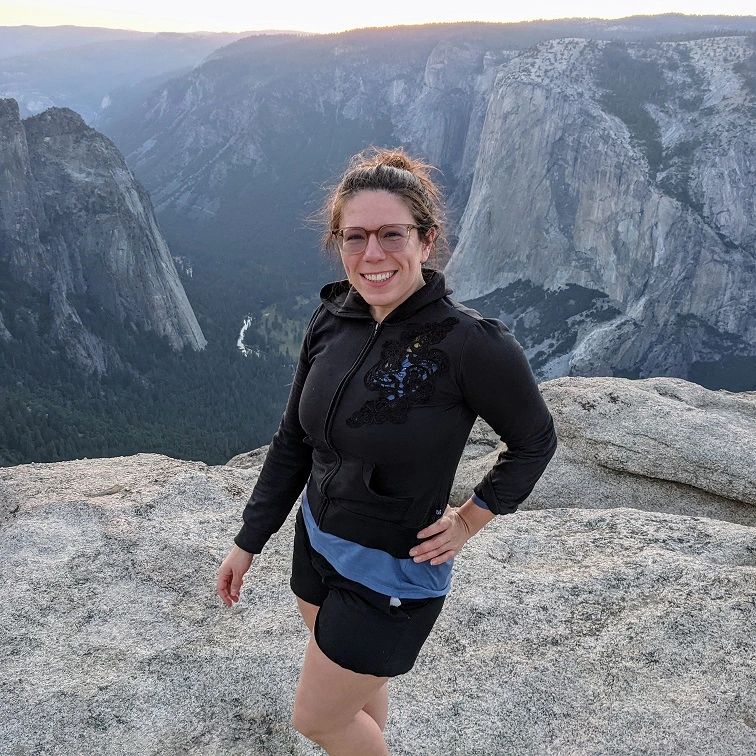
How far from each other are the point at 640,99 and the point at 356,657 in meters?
96.8

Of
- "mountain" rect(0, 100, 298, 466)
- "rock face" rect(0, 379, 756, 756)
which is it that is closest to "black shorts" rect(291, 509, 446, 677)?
"rock face" rect(0, 379, 756, 756)

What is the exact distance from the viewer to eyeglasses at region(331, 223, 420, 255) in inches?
110

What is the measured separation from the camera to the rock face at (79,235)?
8131cm

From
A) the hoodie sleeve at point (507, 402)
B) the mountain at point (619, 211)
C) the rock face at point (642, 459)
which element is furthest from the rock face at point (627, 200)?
the hoodie sleeve at point (507, 402)

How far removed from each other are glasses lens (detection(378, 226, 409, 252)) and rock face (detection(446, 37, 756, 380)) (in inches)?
2664

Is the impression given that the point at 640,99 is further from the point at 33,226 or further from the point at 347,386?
the point at 347,386

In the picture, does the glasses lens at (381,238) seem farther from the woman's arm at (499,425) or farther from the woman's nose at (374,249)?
the woman's arm at (499,425)

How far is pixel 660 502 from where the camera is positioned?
903 cm

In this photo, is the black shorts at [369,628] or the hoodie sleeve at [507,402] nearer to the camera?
the hoodie sleeve at [507,402]

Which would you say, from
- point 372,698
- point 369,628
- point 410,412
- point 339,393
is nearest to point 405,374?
point 410,412

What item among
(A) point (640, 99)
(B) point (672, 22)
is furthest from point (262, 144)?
(A) point (640, 99)

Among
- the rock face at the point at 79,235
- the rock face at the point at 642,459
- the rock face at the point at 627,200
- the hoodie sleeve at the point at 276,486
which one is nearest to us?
the hoodie sleeve at the point at 276,486

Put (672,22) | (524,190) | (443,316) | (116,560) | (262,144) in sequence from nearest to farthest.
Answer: (443,316) → (116,560) → (524,190) → (672,22) → (262,144)

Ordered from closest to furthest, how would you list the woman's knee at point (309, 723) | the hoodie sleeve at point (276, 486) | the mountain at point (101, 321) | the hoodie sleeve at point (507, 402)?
the hoodie sleeve at point (507, 402)
the woman's knee at point (309, 723)
the hoodie sleeve at point (276, 486)
the mountain at point (101, 321)
